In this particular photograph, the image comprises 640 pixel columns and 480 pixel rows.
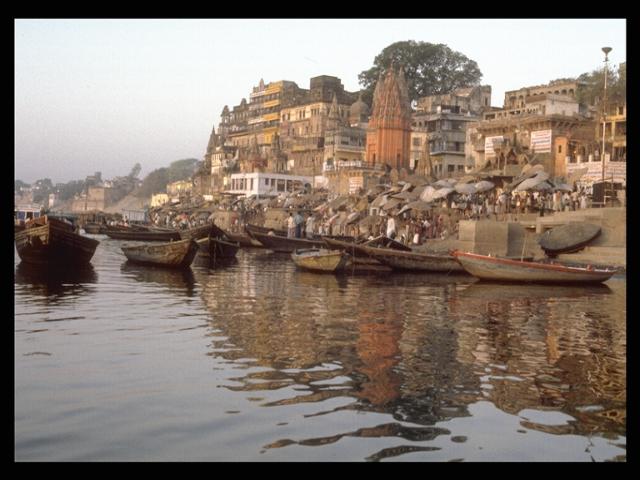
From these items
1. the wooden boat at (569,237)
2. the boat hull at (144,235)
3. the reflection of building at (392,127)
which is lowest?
the boat hull at (144,235)

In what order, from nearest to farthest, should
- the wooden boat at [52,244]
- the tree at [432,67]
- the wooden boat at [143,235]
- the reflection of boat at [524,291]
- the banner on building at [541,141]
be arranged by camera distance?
the reflection of boat at [524,291] < the wooden boat at [52,244] < the wooden boat at [143,235] < the banner on building at [541,141] < the tree at [432,67]

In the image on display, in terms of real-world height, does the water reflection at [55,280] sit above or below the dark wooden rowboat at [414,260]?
below

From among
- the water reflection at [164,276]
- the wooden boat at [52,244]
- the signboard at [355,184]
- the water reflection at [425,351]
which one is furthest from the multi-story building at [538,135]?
the water reflection at [425,351]

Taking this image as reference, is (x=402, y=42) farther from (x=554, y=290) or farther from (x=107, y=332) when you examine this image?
(x=107, y=332)

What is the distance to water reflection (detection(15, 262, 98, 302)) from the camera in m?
17.4

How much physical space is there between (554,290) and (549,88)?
4212 cm

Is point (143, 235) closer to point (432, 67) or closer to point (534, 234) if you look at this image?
point (534, 234)

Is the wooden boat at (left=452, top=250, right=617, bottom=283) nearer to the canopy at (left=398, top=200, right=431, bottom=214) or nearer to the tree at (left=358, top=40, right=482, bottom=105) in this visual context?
the canopy at (left=398, top=200, right=431, bottom=214)

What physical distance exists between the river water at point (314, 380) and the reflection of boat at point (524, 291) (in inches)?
64.7

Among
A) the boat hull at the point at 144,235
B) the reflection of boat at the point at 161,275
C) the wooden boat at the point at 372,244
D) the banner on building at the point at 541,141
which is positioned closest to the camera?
the reflection of boat at the point at 161,275

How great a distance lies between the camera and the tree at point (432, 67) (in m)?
78.8

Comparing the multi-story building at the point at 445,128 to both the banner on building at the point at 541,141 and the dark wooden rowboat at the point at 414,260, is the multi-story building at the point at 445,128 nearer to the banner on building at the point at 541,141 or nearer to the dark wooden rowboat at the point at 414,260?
the banner on building at the point at 541,141

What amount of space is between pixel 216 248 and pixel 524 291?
15807 millimetres
